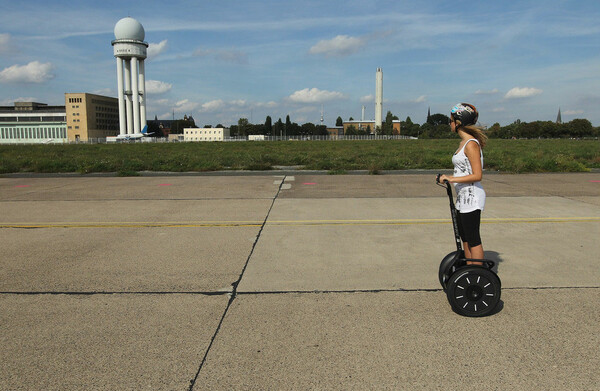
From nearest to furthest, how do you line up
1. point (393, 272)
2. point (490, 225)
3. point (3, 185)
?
point (393, 272) < point (490, 225) < point (3, 185)

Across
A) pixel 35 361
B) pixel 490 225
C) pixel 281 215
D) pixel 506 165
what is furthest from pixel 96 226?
pixel 506 165

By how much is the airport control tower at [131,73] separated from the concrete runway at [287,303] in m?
128

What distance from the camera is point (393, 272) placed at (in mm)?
5418

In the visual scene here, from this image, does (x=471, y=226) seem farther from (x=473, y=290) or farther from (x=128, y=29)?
(x=128, y=29)

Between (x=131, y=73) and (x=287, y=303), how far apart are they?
143 metres

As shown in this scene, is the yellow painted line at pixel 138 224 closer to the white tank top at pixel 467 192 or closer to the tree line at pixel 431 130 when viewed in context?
the white tank top at pixel 467 192

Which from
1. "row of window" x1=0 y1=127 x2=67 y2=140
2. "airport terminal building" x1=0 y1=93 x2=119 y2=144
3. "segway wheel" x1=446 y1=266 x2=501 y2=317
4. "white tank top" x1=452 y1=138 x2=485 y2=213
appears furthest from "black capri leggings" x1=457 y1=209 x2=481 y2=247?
"row of window" x1=0 y1=127 x2=67 y2=140

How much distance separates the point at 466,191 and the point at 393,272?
1.67 m

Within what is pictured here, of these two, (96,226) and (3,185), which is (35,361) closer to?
(96,226)

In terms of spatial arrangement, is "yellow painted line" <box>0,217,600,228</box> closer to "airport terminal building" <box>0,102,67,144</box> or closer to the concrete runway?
the concrete runway

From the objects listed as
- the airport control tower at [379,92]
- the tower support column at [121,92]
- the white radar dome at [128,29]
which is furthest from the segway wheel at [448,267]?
the tower support column at [121,92]

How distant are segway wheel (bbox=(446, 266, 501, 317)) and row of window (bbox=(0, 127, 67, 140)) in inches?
7531

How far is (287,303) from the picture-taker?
14.7ft

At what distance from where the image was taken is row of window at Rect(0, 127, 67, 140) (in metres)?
171
